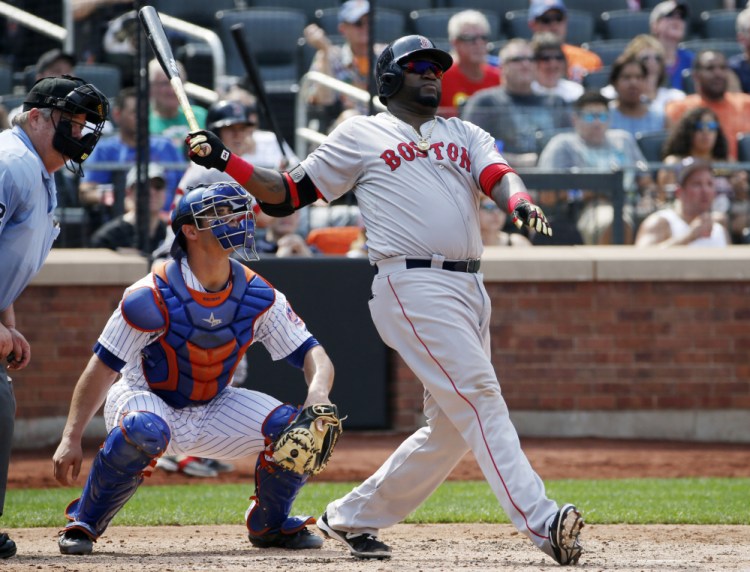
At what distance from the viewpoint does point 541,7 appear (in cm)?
1191

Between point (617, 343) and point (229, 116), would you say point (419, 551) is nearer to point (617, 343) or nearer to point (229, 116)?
point (229, 116)

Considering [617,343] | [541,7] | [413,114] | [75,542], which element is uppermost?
[541,7]

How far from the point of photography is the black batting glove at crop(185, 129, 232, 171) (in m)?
4.62

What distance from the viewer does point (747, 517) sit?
19.9 feet

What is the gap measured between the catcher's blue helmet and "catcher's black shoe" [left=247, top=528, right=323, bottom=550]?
1140mm

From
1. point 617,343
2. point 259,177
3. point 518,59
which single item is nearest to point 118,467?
point 259,177

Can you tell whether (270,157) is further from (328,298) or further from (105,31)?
(105,31)

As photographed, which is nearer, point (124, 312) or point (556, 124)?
point (124, 312)

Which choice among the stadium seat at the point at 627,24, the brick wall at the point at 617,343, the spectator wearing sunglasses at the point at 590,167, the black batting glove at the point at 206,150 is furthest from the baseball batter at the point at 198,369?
the stadium seat at the point at 627,24

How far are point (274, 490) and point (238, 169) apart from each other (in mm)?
1280

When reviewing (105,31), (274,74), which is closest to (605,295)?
(274,74)

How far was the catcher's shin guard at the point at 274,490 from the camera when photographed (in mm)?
4996

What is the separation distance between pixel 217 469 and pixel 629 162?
3.98m

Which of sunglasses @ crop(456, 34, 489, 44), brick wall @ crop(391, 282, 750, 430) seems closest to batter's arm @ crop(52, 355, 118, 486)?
brick wall @ crop(391, 282, 750, 430)
